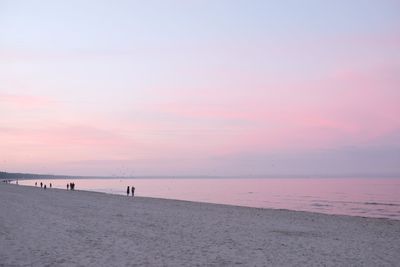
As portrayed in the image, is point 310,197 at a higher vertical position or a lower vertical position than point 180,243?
lower

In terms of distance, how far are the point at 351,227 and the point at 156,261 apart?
518 inches

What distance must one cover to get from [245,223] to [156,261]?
34.5ft

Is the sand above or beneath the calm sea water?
above

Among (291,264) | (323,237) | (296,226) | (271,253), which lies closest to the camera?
(291,264)

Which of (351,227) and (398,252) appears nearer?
(398,252)

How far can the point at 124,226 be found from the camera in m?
16.9

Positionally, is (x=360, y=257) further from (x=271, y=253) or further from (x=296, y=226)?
(x=296, y=226)

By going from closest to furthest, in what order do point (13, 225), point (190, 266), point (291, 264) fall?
point (190, 266), point (291, 264), point (13, 225)

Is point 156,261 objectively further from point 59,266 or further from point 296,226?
point 296,226

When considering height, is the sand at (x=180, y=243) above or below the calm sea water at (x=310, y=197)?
above

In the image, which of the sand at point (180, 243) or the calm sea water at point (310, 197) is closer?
the sand at point (180, 243)

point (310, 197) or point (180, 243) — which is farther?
point (310, 197)

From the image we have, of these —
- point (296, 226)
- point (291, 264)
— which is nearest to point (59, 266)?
point (291, 264)

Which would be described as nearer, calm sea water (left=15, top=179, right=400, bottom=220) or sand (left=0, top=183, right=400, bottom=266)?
sand (left=0, top=183, right=400, bottom=266)
